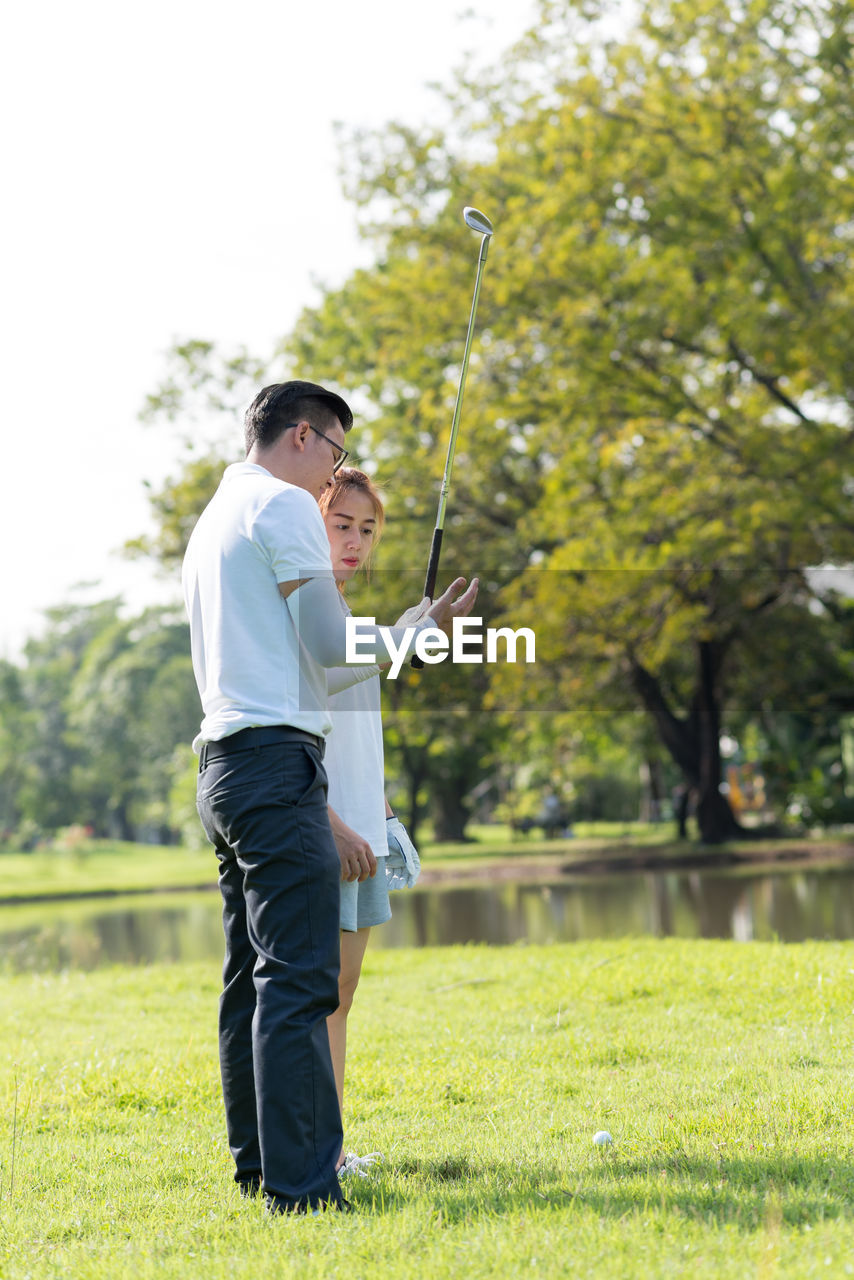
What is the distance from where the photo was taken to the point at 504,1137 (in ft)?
12.6

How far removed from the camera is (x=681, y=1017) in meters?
5.69

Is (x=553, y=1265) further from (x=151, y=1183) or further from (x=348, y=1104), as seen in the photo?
(x=348, y=1104)

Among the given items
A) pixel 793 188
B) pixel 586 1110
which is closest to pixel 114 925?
pixel 793 188

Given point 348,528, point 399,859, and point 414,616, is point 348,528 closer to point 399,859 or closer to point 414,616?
point 414,616

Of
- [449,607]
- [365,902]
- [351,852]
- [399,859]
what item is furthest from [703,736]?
[449,607]

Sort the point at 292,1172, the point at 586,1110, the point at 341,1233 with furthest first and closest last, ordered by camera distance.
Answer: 1. the point at 586,1110
2. the point at 292,1172
3. the point at 341,1233

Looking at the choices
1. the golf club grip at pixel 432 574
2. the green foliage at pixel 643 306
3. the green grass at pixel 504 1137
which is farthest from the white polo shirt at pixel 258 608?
the green foliage at pixel 643 306

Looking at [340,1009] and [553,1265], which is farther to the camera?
[340,1009]

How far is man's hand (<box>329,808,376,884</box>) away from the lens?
3.64m

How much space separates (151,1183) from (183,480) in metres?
23.8

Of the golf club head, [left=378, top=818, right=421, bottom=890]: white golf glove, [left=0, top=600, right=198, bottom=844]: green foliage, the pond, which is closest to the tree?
the pond

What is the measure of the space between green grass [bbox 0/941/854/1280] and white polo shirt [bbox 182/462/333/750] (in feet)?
4.07

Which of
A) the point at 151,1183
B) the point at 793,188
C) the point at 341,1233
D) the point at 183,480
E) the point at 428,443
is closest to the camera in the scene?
the point at 341,1233

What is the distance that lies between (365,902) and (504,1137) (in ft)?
2.68
